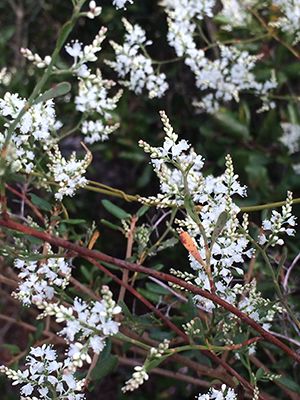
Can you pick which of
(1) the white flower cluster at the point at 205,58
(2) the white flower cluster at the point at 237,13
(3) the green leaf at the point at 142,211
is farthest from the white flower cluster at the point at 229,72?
(3) the green leaf at the point at 142,211

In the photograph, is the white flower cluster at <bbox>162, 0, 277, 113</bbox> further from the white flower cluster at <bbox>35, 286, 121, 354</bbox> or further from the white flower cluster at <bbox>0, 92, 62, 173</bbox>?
the white flower cluster at <bbox>35, 286, 121, 354</bbox>

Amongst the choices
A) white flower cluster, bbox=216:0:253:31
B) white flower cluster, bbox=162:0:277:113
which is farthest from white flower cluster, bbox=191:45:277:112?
white flower cluster, bbox=216:0:253:31

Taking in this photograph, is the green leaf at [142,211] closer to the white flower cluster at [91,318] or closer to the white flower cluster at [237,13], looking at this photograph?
the white flower cluster at [91,318]

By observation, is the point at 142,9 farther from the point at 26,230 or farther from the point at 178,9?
the point at 26,230

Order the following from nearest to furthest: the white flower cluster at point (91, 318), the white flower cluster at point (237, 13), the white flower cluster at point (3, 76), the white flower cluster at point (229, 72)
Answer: the white flower cluster at point (91, 318)
the white flower cluster at point (3, 76)
the white flower cluster at point (229, 72)
the white flower cluster at point (237, 13)

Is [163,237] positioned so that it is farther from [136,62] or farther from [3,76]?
[3,76]

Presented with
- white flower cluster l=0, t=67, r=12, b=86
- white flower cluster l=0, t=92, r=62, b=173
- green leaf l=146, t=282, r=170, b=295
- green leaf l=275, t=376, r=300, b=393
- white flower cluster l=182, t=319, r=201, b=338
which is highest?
white flower cluster l=0, t=67, r=12, b=86

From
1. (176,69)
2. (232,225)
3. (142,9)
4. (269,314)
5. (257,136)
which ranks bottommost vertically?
(269,314)

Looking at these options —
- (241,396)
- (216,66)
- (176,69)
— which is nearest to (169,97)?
(176,69)
